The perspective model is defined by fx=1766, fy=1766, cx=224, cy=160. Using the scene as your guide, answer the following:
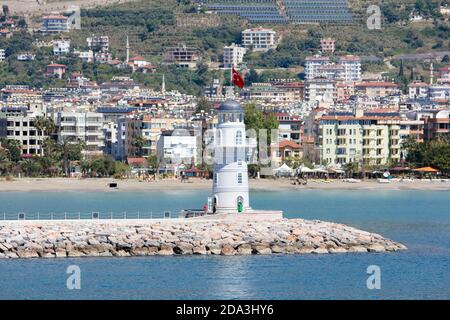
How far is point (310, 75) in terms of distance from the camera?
650 feet

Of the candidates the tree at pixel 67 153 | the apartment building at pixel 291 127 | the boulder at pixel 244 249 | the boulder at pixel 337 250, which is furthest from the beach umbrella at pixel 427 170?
the boulder at pixel 244 249

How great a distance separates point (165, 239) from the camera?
1758 inches

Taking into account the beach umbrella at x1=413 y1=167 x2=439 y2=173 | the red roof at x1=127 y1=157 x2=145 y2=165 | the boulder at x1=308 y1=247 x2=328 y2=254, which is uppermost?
the boulder at x1=308 y1=247 x2=328 y2=254

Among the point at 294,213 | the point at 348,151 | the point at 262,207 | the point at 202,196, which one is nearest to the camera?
the point at 294,213

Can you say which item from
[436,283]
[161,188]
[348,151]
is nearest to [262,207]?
[161,188]

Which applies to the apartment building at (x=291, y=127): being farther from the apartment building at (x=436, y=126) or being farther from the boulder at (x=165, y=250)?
the boulder at (x=165, y=250)

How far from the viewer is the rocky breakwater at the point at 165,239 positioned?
43844mm

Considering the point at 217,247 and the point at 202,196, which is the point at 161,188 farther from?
the point at 217,247

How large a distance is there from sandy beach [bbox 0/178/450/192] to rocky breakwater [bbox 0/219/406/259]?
4316cm

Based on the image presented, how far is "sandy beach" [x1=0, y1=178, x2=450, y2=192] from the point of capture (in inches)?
3556

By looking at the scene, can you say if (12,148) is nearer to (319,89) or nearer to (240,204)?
(240,204)

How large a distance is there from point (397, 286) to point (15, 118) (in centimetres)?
7663

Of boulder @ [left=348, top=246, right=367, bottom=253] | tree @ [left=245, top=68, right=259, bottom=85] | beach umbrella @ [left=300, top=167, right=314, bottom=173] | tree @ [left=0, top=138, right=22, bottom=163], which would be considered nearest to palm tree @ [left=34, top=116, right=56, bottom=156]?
tree @ [left=0, top=138, right=22, bottom=163]

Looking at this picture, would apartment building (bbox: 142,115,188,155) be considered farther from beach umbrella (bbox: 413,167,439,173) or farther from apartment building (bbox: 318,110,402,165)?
beach umbrella (bbox: 413,167,439,173)
